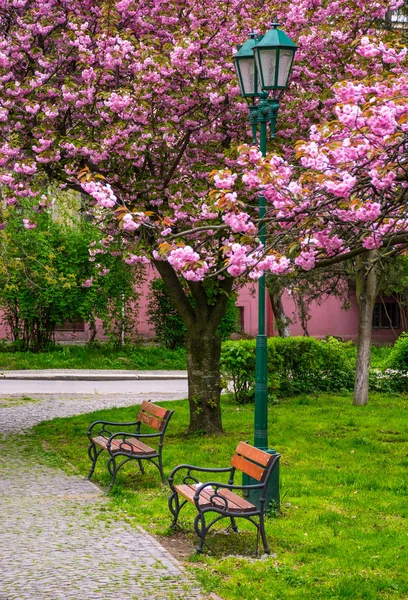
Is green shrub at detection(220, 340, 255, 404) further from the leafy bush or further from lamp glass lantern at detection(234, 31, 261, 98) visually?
lamp glass lantern at detection(234, 31, 261, 98)

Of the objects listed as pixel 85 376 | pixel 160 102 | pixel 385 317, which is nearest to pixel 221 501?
pixel 160 102

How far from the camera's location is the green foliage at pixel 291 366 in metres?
19.2

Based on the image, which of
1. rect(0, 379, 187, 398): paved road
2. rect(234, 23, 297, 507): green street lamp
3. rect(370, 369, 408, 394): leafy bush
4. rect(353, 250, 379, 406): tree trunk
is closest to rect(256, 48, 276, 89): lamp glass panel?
rect(234, 23, 297, 507): green street lamp

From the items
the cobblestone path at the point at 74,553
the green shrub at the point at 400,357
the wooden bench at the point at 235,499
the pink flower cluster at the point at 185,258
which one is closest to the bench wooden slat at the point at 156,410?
the cobblestone path at the point at 74,553

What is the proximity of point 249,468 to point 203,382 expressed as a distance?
6.55 meters

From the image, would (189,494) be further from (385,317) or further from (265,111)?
(385,317)

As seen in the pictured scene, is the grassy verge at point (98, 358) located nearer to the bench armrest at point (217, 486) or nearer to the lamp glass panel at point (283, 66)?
the lamp glass panel at point (283, 66)

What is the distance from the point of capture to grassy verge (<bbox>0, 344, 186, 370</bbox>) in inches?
1140

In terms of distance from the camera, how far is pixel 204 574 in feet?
22.4

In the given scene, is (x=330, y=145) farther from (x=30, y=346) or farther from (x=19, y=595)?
(x=30, y=346)

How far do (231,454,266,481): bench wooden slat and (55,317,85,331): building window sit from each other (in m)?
23.6

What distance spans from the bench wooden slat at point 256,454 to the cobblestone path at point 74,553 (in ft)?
3.64

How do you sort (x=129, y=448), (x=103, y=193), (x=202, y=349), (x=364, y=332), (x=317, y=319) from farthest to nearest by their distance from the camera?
(x=317, y=319), (x=364, y=332), (x=202, y=349), (x=129, y=448), (x=103, y=193)

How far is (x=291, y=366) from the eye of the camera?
20.5 meters
